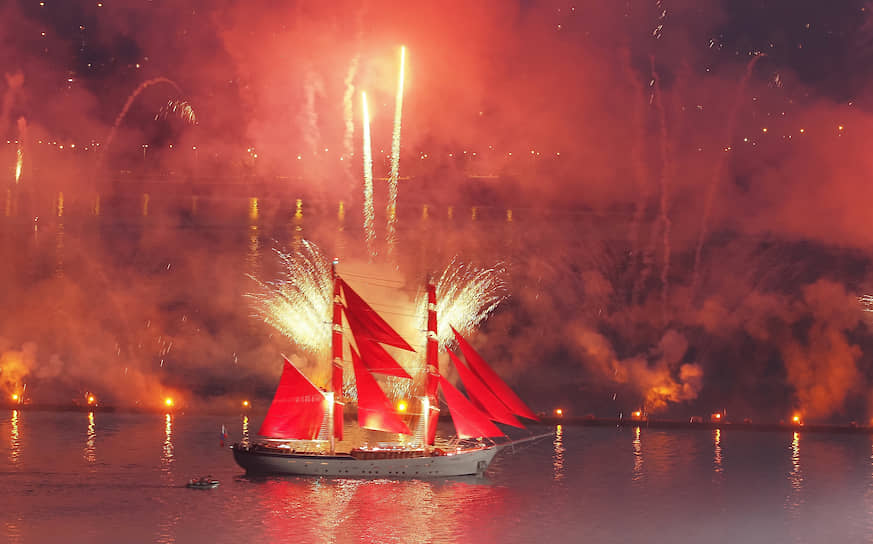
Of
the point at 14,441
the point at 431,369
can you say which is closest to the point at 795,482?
the point at 431,369

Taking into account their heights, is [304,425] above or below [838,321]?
below

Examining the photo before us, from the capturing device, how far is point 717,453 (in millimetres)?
69812

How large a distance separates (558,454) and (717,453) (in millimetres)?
10366

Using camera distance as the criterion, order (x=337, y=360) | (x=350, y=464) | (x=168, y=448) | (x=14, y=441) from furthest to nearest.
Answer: (x=14, y=441) → (x=168, y=448) → (x=337, y=360) → (x=350, y=464)

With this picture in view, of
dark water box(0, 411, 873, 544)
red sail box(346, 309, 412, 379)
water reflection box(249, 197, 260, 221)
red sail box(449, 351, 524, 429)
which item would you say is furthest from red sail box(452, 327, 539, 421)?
water reflection box(249, 197, 260, 221)

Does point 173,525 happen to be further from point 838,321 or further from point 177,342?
point 838,321

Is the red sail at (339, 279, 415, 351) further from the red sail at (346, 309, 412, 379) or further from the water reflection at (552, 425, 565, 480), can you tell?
the water reflection at (552, 425, 565, 480)

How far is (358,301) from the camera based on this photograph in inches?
2341

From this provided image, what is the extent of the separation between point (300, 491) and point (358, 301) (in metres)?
10.5

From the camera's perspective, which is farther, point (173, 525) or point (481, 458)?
point (481, 458)

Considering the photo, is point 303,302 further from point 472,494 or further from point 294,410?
point 472,494

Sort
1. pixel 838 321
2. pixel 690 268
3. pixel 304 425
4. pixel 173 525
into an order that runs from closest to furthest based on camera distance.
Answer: pixel 173 525, pixel 304 425, pixel 838 321, pixel 690 268

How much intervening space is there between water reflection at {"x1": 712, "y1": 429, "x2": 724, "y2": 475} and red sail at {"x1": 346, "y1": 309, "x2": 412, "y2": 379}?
1975 centimetres

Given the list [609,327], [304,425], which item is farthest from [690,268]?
[304,425]
